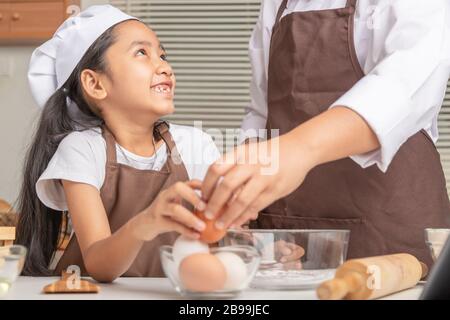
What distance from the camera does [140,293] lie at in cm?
89

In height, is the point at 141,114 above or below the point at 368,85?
below

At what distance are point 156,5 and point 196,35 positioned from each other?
0.23 metres

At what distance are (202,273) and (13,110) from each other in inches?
101

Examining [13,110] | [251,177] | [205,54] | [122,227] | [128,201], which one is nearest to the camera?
[251,177]

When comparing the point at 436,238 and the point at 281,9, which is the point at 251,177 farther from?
the point at 281,9

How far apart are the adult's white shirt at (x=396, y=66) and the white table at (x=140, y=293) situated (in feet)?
0.72

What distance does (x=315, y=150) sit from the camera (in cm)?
86

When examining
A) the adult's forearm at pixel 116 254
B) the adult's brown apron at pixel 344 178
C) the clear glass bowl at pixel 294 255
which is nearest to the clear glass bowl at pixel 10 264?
the adult's forearm at pixel 116 254

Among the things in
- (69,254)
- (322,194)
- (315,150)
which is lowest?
(69,254)

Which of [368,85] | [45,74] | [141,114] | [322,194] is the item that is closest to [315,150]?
[368,85]

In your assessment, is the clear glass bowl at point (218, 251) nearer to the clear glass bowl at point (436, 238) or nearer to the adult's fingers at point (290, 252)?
the adult's fingers at point (290, 252)

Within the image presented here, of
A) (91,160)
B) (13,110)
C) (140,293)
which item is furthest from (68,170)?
(13,110)

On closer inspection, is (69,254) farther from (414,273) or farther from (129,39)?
(414,273)

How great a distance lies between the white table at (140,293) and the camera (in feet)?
2.79
